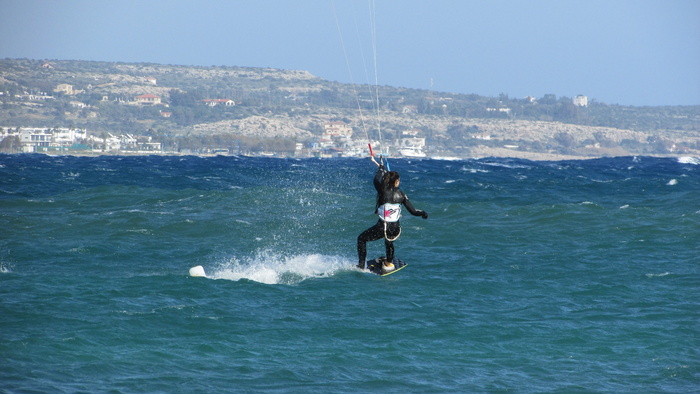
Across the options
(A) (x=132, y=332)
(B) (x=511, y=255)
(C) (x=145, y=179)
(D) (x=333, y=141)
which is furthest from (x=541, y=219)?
(D) (x=333, y=141)

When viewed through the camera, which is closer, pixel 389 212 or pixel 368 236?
pixel 389 212

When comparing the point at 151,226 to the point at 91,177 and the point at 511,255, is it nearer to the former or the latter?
the point at 511,255

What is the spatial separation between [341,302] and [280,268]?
10.5ft

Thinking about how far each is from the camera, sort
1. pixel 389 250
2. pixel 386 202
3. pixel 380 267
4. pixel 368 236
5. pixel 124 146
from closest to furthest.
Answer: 1. pixel 386 202
2. pixel 368 236
3. pixel 389 250
4. pixel 380 267
5. pixel 124 146

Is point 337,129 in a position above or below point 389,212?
above

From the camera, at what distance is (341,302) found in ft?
44.2

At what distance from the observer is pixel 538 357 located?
1056 centimetres

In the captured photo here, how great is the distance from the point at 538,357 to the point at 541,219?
50.6 ft

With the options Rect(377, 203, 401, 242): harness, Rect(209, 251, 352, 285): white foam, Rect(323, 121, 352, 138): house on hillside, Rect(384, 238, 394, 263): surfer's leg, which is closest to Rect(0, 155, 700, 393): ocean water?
Rect(209, 251, 352, 285): white foam

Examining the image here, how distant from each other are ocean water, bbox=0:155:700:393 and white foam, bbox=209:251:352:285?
6cm

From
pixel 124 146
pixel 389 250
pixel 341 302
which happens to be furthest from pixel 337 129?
pixel 341 302

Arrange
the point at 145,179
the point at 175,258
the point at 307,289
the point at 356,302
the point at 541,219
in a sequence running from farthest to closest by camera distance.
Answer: the point at 145,179 → the point at 541,219 → the point at 175,258 → the point at 307,289 → the point at 356,302

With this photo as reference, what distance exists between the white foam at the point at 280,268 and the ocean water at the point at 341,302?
0.06 metres

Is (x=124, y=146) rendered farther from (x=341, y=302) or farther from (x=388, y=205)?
(x=341, y=302)
